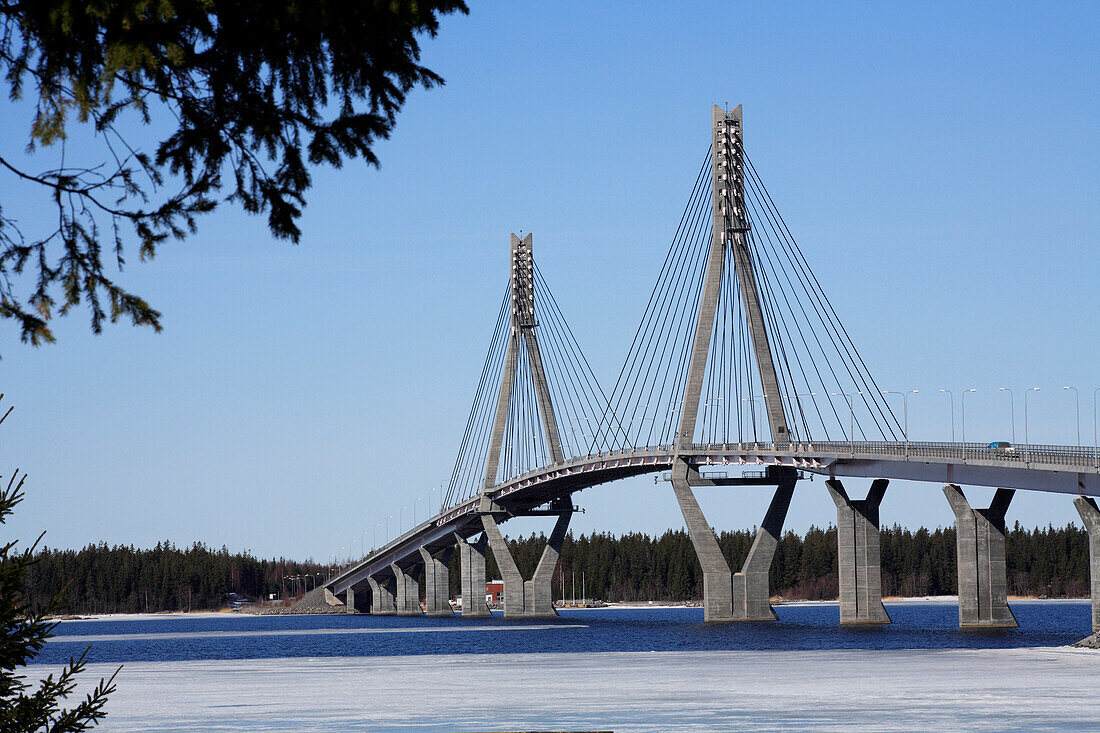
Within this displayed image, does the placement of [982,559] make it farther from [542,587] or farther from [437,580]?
[437,580]

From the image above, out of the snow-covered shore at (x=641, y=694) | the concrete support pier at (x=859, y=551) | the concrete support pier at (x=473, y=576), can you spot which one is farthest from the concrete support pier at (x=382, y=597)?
the snow-covered shore at (x=641, y=694)

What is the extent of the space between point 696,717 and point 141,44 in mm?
17081

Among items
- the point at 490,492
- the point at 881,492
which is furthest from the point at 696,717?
the point at 490,492

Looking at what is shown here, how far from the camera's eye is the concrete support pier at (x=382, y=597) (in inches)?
6772

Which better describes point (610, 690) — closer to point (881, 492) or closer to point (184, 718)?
point (184, 718)

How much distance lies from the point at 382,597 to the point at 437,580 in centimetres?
2336

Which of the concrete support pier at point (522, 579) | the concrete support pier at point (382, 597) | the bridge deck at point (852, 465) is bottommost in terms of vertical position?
the concrete support pier at point (382, 597)

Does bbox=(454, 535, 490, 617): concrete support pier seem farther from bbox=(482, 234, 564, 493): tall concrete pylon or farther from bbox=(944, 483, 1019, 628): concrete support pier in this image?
bbox=(944, 483, 1019, 628): concrete support pier

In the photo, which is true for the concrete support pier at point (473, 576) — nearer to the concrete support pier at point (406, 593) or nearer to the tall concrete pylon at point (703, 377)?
the concrete support pier at point (406, 593)

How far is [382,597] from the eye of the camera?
17375 centimetres

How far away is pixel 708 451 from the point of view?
87750mm

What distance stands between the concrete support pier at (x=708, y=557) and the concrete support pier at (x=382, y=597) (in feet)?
292

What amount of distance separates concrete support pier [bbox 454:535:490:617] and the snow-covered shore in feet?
304

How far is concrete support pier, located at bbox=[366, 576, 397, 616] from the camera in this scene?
564 ft
